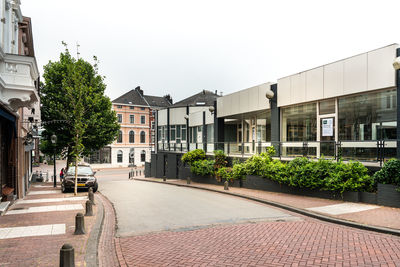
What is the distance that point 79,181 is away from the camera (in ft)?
57.7

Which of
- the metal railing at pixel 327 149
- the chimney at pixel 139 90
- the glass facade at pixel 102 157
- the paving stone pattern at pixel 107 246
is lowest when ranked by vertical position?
the glass facade at pixel 102 157

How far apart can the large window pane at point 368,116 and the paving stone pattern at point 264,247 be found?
6017mm

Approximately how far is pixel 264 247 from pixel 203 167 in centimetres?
1483

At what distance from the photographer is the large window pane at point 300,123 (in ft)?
52.5

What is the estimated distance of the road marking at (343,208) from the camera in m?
9.68

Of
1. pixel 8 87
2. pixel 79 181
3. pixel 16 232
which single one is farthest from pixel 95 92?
pixel 16 232

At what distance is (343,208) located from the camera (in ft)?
33.3

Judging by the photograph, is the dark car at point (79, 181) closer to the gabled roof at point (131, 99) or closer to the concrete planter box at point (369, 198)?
the concrete planter box at point (369, 198)

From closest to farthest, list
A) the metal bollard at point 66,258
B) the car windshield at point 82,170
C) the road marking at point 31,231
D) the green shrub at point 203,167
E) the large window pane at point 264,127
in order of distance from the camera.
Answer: the metal bollard at point 66,258
the road marking at point 31,231
the car windshield at point 82,170
the large window pane at point 264,127
the green shrub at point 203,167

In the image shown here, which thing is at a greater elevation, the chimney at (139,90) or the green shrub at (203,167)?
the chimney at (139,90)

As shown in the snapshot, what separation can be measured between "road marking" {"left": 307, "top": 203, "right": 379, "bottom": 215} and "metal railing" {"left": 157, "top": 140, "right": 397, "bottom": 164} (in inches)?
81.1

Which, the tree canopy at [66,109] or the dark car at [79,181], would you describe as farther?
the tree canopy at [66,109]

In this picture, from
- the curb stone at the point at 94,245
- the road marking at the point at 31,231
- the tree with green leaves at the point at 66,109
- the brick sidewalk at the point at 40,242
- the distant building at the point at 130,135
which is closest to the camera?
the brick sidewalk at the point at 40,242

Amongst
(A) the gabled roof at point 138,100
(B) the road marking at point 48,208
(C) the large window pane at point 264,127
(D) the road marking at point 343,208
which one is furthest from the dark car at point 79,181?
(A) the gabled roof at point 138,100
